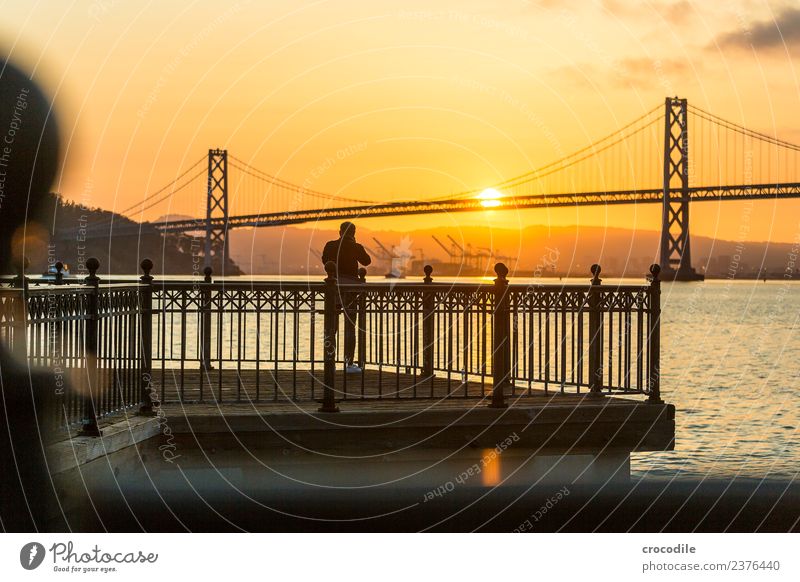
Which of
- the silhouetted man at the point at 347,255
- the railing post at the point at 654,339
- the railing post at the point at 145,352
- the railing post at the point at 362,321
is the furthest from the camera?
the silhouetted man at the point at 347,255

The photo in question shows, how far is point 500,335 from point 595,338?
1.16m

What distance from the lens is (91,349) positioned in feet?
32.5

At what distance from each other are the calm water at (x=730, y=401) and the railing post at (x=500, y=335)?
5187 mm

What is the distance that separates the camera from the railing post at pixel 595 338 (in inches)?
494

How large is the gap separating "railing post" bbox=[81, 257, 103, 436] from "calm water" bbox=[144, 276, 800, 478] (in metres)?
9.07

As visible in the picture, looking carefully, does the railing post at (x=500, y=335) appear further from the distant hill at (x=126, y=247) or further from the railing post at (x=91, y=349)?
the distant hill at (x=126, y=247)

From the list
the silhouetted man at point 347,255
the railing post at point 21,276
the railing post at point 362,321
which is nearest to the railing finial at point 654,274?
the railing post at point 362,321

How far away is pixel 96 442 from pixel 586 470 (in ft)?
17.5

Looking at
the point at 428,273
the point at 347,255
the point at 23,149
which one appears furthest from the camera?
the point at 428,273

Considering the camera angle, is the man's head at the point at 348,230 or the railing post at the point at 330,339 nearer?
the railing post at the point at 330,339

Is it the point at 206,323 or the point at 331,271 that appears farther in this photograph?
the point at 206,323

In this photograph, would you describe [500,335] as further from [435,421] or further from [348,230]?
[348,230]

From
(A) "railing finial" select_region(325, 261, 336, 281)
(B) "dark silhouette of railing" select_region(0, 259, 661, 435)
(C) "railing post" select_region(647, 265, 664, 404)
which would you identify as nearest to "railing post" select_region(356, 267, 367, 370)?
(B) "dark silhouette of railing" select_region(0, 259, 661, 435)

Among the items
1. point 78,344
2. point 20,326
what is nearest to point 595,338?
point 78,344
